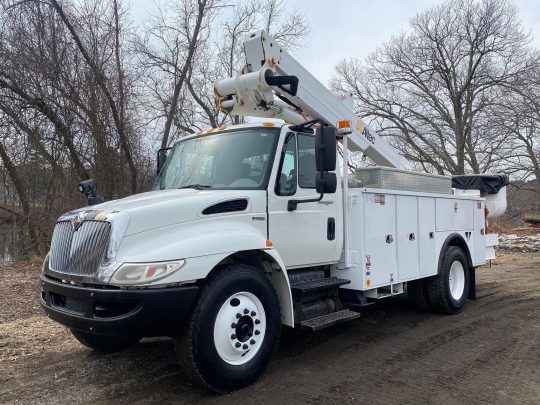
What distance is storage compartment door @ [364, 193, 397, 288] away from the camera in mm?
5941

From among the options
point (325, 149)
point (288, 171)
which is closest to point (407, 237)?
point (288, 171)

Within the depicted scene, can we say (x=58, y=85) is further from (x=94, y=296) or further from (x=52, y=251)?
(x=94, y=296)

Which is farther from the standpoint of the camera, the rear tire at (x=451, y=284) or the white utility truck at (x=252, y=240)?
the rear tire at (x=451, y=284)

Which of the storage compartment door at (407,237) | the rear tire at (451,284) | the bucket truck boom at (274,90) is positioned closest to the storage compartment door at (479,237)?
the rear tire at (451,284)

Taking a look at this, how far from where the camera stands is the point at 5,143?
13.6 m

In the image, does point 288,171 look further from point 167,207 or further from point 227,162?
point 167,207

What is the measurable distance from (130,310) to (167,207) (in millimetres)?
939

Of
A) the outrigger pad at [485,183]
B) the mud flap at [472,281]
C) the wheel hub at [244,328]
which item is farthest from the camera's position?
the outrigger pad at [485,183]

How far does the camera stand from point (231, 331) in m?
4.36

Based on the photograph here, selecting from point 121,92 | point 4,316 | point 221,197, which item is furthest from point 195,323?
point 121,92

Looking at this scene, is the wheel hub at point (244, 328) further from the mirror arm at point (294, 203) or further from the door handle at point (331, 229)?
the door handle at point (331, 229)

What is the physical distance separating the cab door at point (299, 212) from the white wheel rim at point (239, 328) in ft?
2.48

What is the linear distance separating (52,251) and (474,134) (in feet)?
110

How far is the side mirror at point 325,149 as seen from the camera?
4770 millimetres
